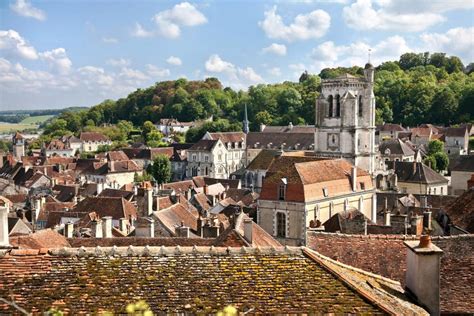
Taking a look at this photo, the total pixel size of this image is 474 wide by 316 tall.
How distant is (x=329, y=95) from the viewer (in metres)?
63.8

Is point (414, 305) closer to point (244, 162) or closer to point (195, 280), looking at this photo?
point (195, 280)

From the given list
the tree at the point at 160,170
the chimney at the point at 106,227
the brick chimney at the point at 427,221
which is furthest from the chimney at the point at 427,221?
the tree at the point at 160,170

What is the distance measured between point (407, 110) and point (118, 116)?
101 metres

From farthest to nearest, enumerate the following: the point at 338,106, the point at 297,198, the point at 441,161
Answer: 1. the point at 441,161
2. the point at 338,106
3. the point at 297,198

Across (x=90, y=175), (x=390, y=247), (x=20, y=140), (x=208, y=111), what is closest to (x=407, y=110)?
(x=208, y=111)

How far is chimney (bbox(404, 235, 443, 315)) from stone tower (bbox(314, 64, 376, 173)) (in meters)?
52.0

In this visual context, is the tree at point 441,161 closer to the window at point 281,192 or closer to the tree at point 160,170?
the tree at point 160,170

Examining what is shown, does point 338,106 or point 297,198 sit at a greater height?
point 338,106

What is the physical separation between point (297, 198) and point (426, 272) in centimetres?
2627

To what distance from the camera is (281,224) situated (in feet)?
122

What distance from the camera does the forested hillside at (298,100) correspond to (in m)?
126

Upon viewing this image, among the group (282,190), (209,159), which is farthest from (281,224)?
(209,159)

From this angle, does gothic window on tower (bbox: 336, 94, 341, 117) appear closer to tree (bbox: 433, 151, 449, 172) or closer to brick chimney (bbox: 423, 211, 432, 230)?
tree (bbox: 433, 151, 449, 172)

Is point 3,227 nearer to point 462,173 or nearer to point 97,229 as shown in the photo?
point 97,229
